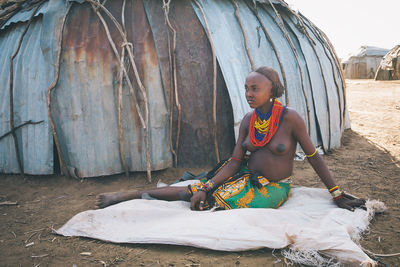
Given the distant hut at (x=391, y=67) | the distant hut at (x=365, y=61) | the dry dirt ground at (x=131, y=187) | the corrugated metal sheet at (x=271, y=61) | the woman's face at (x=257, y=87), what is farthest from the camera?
the distant hut at (x=365, y=61)

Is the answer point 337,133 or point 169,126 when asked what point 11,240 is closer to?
point 169,126

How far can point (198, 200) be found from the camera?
2.35 m

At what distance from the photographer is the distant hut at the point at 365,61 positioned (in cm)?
1838

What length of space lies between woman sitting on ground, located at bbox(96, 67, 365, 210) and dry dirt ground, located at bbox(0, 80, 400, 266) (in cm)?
46

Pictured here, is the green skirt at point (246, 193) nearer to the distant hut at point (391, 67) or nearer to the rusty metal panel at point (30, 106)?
the rusty metal panel at point (30, 106)

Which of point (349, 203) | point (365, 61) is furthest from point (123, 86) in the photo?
point (365, 61)

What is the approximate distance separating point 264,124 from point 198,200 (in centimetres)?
78

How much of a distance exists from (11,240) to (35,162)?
4.48ft

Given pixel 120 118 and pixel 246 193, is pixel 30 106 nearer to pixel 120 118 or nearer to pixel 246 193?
pixel 120 118

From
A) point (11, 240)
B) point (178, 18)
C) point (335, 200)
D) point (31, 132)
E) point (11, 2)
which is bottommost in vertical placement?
point (11, 240)

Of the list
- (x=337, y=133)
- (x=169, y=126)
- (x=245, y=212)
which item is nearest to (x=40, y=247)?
(x=245, y=212)

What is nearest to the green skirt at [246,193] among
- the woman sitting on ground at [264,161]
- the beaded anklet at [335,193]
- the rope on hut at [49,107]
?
the woman sitting on ground at [264,161]

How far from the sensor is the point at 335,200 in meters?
2.32

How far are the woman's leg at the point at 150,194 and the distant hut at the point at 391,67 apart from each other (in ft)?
51.8
